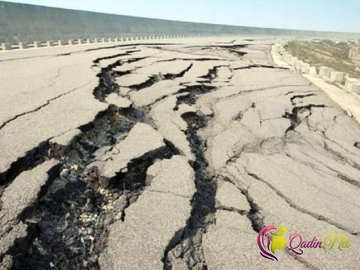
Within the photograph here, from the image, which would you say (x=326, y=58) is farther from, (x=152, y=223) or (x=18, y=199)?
(x=18, y=199)

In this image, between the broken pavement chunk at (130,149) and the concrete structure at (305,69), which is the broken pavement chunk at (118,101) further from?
the concrete structure at (305,69)

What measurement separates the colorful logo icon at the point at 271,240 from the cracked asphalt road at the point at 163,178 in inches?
1.8

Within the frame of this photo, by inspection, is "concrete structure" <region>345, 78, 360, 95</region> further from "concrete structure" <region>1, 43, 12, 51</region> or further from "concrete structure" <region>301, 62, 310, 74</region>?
"concrete structure" <region>1, 43, 12, 51</region>

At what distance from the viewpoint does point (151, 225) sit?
82.7 inches

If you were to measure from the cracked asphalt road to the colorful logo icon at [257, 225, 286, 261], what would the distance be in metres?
0.05

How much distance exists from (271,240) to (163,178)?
946 millimetres

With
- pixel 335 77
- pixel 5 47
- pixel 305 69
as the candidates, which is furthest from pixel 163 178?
pixel 5 47

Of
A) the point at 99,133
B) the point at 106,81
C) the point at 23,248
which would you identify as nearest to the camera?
the point at 23,248

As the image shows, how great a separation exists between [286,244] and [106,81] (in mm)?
4118

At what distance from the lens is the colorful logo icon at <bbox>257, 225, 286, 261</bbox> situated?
2.00 m

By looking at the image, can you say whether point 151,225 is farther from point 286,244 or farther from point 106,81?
point 106,81

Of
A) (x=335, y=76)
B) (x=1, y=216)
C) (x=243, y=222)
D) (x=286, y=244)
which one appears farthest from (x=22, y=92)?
(x=335, y=76)

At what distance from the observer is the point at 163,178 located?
2.64m

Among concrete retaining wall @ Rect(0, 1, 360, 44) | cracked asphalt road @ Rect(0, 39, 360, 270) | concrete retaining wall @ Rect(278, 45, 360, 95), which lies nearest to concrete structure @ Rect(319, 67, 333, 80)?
concrete retaining wall @ Rect(278, 45, 360, 95)
